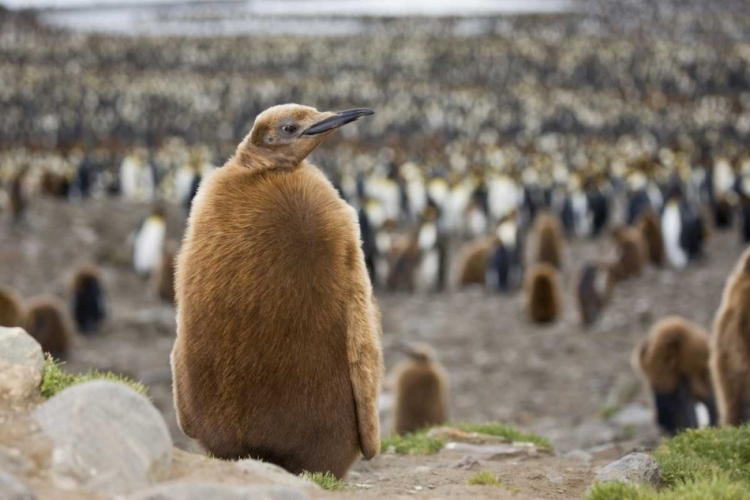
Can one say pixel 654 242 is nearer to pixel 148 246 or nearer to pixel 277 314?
pixel 148 246

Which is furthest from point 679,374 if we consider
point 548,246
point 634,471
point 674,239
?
point 674,239

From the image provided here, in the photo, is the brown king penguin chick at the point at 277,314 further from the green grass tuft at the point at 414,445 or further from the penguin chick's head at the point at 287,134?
the green grass tuft at the point at 414,445

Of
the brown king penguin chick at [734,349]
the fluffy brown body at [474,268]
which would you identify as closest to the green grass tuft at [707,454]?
the brown king penguin chick at [734,349]

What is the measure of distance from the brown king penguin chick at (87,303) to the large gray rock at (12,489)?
42.1 ft

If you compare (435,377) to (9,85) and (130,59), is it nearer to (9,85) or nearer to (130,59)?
(9,85)

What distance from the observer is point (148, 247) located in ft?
65.2

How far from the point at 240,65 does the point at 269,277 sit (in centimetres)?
6552

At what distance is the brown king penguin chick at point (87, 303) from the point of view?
15.5 meters

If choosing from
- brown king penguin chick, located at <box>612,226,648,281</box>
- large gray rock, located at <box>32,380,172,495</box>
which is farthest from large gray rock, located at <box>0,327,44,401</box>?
brown king penguin chick, located at <box>612,226,648,281</box>

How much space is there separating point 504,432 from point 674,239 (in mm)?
15581

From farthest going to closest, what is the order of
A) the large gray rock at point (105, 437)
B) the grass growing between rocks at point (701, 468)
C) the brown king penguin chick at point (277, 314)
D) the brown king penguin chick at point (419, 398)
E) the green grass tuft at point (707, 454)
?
the brown king penguin chick at point (419, 398), the green grass tuft at point (707, 454), the brown king penguin chick at point (277, 314), the grass growing between rocks at point (701, 468), the large gray rock at point (105, 437)

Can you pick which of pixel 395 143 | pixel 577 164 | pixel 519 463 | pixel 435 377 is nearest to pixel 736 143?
pixel 577 164

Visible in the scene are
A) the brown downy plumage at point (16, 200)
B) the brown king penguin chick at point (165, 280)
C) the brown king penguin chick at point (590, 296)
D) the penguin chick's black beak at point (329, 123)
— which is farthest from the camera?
the brown downy plumage at point (16, 200)

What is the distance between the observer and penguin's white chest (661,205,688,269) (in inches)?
842
